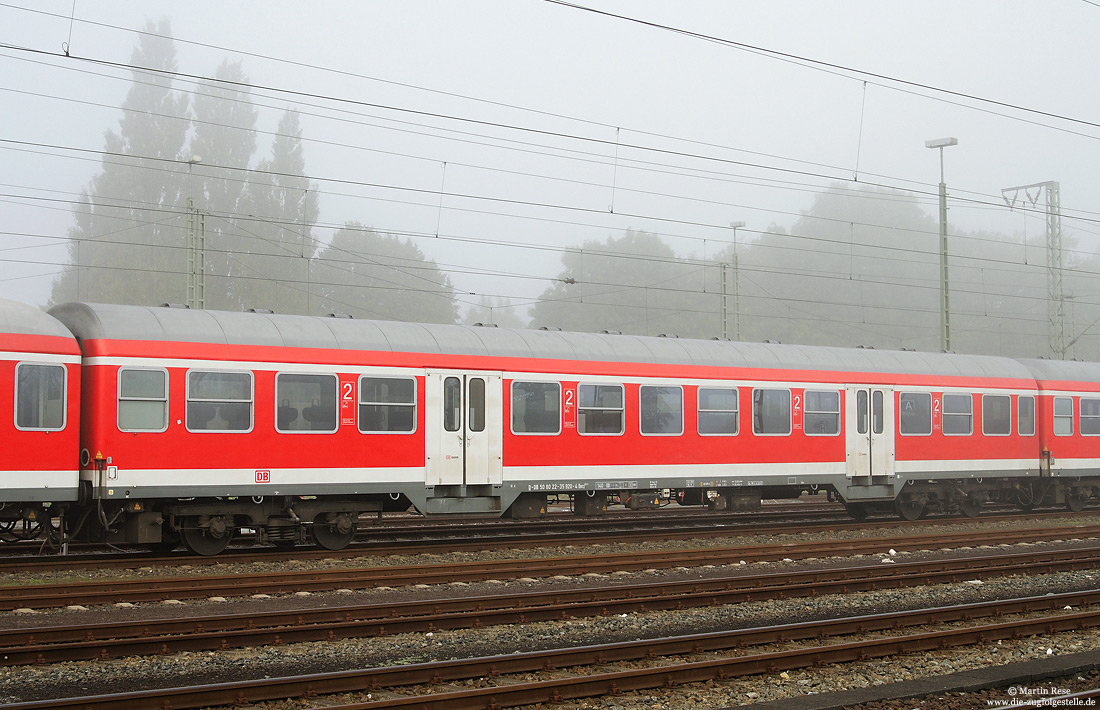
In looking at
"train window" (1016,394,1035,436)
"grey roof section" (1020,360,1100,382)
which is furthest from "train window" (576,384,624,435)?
"grey roof section" (1020,360,1100,382)

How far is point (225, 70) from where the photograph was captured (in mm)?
70062

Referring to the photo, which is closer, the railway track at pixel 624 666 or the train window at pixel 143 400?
the railway track at pixel 624 666

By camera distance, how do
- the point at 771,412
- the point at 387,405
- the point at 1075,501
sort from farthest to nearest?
the point at 1075,501 < the point at 771,412 < the point at 387,405

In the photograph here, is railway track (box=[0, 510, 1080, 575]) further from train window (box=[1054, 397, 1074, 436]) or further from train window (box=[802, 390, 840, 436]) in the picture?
train window (box=[1054, 397, 1074, 436])

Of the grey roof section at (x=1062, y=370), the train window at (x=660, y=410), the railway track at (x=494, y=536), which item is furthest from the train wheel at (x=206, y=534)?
the grey roof section at (x=1062, y=370)

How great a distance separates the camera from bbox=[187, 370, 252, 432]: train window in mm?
14305

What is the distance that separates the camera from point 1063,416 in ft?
79.8

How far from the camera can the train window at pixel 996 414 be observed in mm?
23094

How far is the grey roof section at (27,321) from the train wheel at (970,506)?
19.7m

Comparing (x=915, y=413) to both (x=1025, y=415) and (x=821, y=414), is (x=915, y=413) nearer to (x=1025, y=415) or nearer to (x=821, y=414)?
(x=821, y=414)

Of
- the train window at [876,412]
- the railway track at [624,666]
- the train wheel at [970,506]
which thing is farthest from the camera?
the train wheel at [970,506]

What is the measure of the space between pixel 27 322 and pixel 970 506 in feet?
67.3

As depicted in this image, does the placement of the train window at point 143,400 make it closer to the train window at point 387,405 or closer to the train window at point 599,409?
the train window at point 387,405

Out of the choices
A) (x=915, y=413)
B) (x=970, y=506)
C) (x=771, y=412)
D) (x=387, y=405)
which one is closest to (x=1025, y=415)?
(x=970, y=506)
